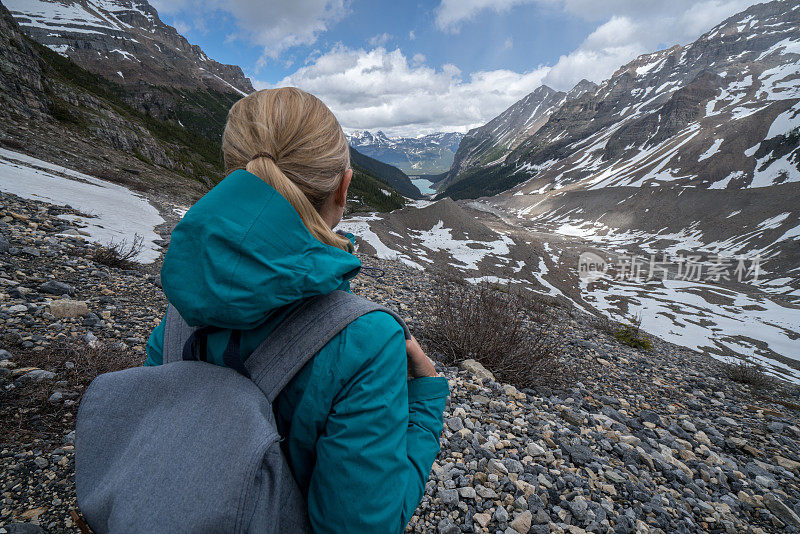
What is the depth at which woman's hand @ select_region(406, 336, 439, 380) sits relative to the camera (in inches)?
73.9

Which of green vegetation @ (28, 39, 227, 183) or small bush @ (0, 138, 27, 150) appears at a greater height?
green vegetation @ (28, 39, 227, 183)

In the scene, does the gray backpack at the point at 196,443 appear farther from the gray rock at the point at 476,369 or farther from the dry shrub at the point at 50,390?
the gray rock at the point at 476,369

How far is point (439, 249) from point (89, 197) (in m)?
31.9

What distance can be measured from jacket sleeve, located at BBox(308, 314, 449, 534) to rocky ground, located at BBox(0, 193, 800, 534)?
0.89m

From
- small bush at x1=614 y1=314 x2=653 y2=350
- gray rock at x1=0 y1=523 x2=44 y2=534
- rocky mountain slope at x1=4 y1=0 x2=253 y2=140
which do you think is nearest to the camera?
gray rock at x1=0 y1=523 x2=44 y2=534

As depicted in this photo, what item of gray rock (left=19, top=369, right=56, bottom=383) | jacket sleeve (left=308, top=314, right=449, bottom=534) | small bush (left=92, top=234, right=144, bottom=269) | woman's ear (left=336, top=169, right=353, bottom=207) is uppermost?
woman's ear (left=336, top=169, right=353, bottom=207)

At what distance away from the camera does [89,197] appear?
12094 mm

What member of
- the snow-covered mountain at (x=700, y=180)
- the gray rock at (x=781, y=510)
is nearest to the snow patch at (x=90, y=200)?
the gray rock at (x=781, y=510)

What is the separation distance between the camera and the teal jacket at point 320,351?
122 centimetres

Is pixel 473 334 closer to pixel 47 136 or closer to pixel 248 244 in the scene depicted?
pixel 248 244

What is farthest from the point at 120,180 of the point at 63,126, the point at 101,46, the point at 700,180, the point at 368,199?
the point at 101,46

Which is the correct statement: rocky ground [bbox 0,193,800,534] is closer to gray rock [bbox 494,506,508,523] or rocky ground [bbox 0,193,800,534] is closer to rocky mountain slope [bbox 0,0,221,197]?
gray rock [bbox 494,506,508,523]

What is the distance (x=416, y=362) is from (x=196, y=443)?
3.68 ft

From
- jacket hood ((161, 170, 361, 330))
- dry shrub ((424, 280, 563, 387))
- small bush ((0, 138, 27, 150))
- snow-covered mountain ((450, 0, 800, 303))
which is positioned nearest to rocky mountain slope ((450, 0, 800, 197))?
snow-covered mountain ((450, 0, 800, 303))
